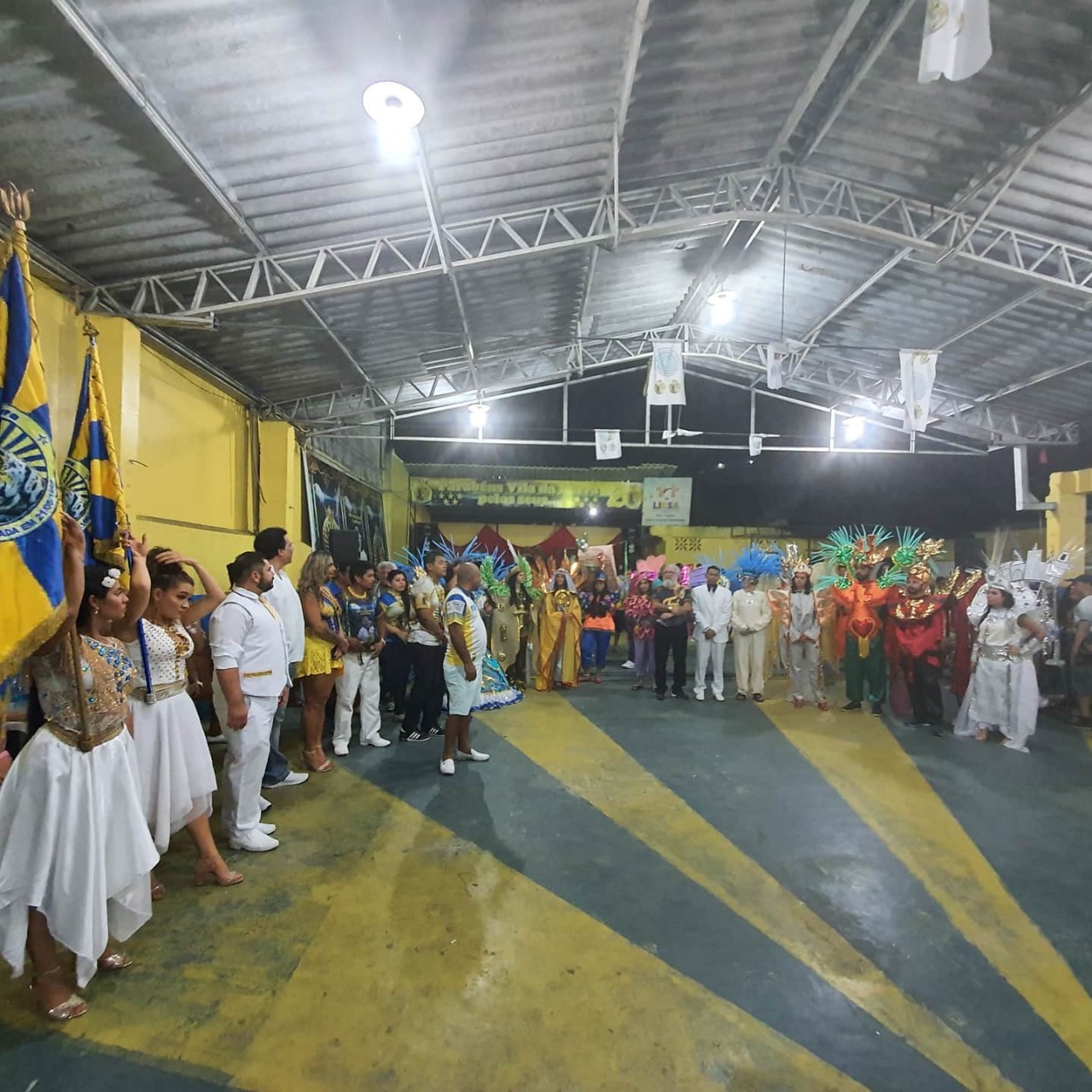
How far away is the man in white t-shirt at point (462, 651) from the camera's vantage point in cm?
423

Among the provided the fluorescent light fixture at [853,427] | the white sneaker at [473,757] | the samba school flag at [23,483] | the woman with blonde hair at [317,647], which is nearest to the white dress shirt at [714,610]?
the white sneaker at [473,757]

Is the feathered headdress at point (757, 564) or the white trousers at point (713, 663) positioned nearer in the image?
the white trousers at point (713, 663)

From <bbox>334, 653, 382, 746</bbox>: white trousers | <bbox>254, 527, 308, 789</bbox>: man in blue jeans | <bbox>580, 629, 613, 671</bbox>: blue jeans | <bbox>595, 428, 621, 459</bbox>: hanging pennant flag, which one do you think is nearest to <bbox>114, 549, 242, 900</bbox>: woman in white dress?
<bbox>254, 527, 308, 789</bbox>: man in blue jeans

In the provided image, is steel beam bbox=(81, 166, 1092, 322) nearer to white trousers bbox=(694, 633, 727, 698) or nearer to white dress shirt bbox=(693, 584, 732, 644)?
white dress shirt bbox=(693, 584, 732, 644)

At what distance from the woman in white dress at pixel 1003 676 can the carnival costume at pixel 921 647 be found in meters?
0.32

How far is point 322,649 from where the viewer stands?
15.2ft

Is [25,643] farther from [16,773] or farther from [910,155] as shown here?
[910,155]

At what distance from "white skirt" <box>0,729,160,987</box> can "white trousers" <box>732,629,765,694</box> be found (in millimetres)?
6221

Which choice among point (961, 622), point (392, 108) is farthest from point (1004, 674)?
point (392, 108)

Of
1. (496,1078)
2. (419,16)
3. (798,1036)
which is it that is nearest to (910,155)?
(419,16)

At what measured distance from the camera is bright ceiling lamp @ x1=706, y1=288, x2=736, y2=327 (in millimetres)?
9273

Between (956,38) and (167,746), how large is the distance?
4588mm

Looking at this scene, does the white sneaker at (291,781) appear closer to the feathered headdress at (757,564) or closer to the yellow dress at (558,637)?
the yellow dress at (558,637)

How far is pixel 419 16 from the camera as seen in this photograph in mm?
3572
